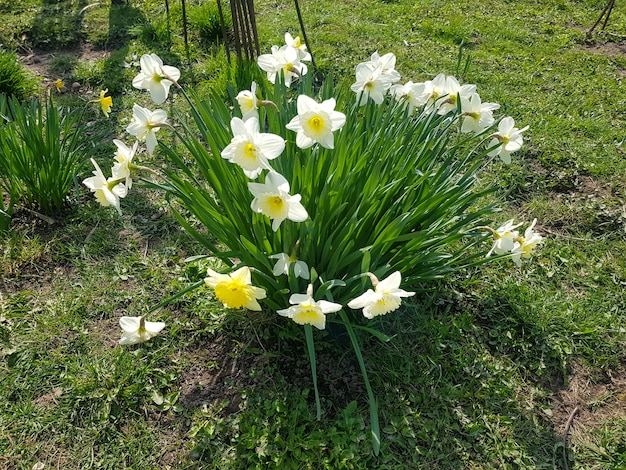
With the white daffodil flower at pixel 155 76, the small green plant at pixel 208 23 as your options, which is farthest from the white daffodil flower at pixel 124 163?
the small green plant at pixel 208 23

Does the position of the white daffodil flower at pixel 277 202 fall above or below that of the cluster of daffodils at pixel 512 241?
above

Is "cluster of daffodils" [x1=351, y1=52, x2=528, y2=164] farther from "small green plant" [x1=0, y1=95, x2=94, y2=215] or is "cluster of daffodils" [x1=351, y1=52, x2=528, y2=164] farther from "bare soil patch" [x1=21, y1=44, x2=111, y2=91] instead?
"bare soil patch" [x1=21, y1=44, x2=111, y2=91]

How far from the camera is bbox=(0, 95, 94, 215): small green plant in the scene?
2445 millimetres

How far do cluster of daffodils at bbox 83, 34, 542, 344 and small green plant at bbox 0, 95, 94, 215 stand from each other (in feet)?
2.40

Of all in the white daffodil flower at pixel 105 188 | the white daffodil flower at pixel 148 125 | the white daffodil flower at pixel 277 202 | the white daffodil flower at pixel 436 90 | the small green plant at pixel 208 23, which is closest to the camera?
the white daffodil flower at pixel 277 202

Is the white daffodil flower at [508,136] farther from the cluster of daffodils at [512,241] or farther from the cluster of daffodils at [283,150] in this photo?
the cluster of daffodils at [512,241]

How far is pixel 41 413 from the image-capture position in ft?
6.13

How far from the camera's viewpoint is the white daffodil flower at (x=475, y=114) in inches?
80.0

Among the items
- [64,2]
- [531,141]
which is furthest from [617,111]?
[64,2]

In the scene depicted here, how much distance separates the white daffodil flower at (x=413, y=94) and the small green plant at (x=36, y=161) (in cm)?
170

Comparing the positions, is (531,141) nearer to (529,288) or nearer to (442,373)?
(529,288)

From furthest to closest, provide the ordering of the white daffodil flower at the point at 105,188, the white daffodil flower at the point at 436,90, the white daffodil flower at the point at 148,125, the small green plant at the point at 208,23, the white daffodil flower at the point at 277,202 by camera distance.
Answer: the small green plant at the point at 208,23
the white daffodil flower at the point at 436,90
the white daffodil flower at the point at 148,125
the white daffodil flower at the point at 105,188
the white daffodil flower at the point at 277,202

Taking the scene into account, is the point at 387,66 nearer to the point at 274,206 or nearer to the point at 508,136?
A: the point at 508,136

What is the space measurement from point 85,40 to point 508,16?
4.73 meters
